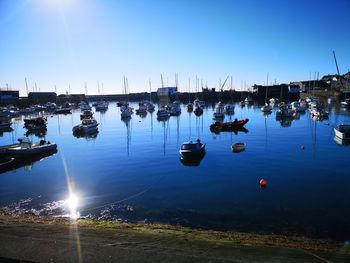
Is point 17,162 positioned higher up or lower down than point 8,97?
lower down

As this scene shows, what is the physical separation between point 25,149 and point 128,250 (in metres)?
34.2

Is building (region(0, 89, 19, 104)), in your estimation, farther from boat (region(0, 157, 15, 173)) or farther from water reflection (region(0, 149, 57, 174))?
boat (region(0, 157, 15, 173))

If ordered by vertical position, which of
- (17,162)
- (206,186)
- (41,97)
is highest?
(41,97)

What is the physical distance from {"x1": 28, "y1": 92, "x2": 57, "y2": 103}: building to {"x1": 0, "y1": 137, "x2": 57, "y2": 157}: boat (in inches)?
5374

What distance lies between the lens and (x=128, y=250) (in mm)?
10375

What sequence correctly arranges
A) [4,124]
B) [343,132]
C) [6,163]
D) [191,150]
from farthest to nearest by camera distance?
[4,124] < [343,132] < [191,150] < [6,163]

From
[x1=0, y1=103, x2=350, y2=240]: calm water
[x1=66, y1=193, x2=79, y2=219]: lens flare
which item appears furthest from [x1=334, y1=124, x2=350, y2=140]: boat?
[x1=66, y1=193, x2=79, y2=219]: lens flare

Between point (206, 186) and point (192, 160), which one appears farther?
point (192, 160)

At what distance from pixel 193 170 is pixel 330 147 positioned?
21.1 m

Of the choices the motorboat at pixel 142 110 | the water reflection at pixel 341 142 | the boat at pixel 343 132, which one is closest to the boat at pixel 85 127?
the motorboat at pixel 142 110

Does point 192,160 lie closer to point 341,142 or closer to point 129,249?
point 341,142

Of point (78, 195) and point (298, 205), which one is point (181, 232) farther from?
point (78, 195)

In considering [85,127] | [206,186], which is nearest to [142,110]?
[85,127]

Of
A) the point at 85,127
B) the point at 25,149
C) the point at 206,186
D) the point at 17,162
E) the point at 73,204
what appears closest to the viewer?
the point at 73,204
